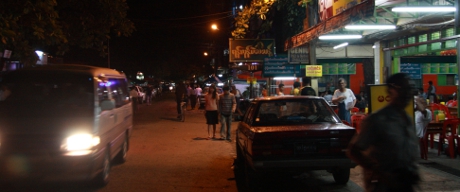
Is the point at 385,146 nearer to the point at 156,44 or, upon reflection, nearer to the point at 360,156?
the point at 360,156

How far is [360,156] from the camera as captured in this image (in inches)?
138

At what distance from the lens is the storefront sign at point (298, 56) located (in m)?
14.4

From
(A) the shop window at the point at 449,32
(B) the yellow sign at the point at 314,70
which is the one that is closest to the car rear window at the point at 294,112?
(B) the yellow sign at the point at 314,70

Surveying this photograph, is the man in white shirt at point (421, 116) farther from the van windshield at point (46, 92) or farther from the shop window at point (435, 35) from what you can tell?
the van windshield at point (46, 92)

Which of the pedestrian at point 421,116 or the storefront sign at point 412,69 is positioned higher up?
the storefront sign at point 412,69

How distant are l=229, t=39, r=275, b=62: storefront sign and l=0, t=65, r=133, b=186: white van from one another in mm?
11832

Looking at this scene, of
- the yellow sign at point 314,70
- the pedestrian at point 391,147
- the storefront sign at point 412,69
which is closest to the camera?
the pedestrian at point 391,147

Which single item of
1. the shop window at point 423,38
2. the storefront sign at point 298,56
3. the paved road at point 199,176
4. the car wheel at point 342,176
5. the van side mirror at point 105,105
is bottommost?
the paved road at point 199,176

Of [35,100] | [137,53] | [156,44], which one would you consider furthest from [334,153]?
[156,44]

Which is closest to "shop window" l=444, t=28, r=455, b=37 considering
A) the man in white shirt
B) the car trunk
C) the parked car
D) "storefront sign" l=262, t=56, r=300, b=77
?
the man in white shirt

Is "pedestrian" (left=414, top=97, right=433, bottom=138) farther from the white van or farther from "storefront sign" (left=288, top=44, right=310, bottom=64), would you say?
the white van

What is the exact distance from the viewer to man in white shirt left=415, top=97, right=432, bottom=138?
29.7ft

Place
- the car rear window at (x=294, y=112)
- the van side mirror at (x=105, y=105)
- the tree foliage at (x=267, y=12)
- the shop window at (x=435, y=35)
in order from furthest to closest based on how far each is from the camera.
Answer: the tree foliage at (x=267, y=12)
the shop window at (x=435, y=35)
the car rear window at (x=294, y=112)
the van side mirror at (x=105, y=105)

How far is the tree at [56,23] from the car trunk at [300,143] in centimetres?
718
